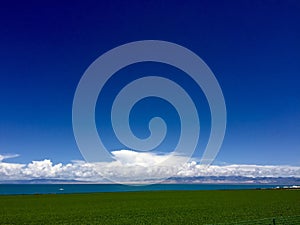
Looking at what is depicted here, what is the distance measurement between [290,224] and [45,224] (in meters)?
20.6

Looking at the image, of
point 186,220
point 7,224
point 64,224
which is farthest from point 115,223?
point 7,224

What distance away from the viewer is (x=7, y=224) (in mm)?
33844

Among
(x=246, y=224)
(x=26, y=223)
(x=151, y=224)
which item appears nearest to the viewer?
(x=246, y=224)

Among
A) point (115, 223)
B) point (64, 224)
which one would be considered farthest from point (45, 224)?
point (115, 223)

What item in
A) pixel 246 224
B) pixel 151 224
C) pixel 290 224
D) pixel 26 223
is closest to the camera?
pixel 246 224

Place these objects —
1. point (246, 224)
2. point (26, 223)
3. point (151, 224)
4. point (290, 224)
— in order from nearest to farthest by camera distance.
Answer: point (246, 224), point (290, 224), point (151, 224), point (26, 223)

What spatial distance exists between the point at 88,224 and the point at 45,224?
3.80 meters

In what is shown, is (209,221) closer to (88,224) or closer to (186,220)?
(186,220)

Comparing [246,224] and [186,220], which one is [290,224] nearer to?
[246,224]

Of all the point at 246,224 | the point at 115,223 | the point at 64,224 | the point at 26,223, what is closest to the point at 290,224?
the point at 246,224

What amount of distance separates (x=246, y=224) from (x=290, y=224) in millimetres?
3401

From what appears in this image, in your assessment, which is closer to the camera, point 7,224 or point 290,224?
point 290,224

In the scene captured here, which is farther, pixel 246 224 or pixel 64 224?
pixel 64 224

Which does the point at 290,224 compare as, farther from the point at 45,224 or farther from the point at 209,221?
the point at 45,224
